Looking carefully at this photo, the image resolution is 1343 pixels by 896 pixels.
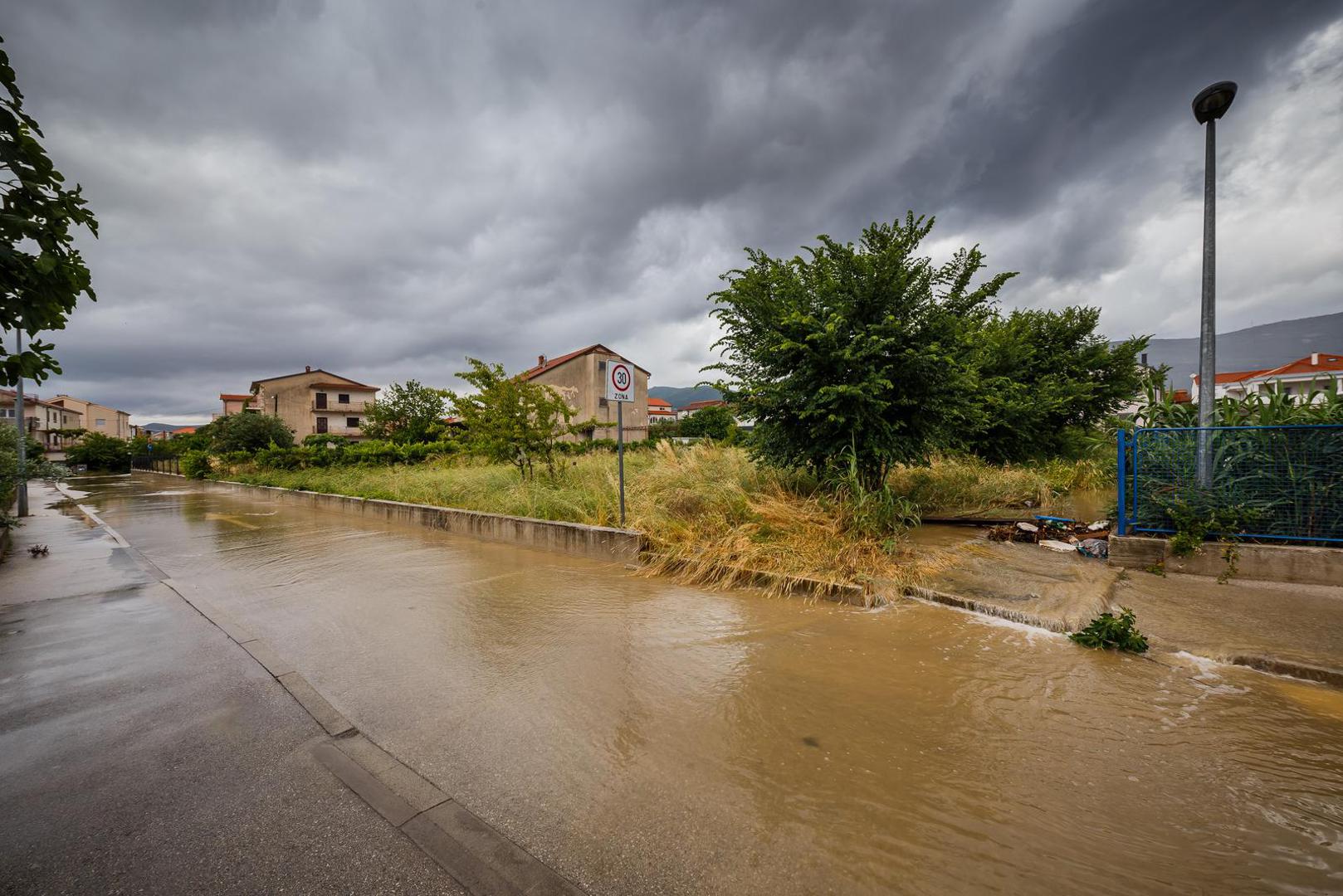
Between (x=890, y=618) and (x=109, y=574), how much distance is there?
937cm

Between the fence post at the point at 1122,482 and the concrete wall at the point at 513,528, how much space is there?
5.62 m

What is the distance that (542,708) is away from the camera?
2.99 meters

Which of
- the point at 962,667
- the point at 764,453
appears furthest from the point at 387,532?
the point at 962,667

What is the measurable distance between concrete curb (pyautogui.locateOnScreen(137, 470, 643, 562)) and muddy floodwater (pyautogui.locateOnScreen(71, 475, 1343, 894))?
203 centimetres

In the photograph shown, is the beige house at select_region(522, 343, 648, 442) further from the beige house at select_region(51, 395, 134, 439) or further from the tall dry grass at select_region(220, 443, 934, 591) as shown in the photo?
the beige house at select_region(51, 395, 134, 439)

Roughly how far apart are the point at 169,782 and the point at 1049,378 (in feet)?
57.5

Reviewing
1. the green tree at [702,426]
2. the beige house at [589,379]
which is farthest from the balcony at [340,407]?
the green tree at [702,426]

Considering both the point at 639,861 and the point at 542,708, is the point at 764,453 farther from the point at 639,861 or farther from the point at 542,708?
the point at 639,861

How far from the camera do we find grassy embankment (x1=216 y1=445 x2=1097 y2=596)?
5559 millimetres

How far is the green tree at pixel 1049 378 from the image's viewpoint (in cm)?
1286

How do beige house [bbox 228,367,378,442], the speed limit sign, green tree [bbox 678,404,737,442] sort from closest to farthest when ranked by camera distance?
1. the speed limit sign
2. green tree [bbox 678,404,737,442]
3. beige house [bbox 228,367,378,442]

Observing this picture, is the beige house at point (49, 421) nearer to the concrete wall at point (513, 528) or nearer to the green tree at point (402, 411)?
the green tree at point (402, 411)

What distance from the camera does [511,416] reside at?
10.2m

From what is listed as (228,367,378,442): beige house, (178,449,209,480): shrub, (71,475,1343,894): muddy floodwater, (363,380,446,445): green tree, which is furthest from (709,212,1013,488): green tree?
(228,367,378,442): beige house
